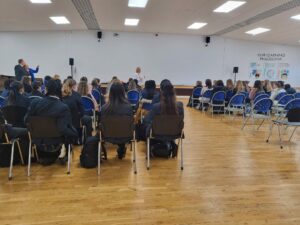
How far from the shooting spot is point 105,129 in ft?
11.8

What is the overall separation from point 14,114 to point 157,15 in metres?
7.12

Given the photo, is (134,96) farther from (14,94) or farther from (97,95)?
(14,94)

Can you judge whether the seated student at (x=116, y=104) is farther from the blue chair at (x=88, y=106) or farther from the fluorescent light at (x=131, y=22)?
the fluorescent light at (x=131, y=22)

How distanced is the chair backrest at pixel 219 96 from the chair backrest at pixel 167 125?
4.88 meters

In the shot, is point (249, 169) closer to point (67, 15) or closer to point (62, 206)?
point (62, 206)

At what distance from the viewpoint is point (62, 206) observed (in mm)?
2729

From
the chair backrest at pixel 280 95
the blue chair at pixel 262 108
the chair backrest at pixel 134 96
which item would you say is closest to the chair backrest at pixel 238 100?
the chair backrest at pixel 280 95

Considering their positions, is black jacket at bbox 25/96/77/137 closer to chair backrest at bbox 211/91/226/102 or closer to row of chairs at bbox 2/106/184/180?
row of chairs at bbox 2/106/184/180

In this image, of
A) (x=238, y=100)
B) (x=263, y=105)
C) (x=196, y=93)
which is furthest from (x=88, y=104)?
(x=196, y=93)

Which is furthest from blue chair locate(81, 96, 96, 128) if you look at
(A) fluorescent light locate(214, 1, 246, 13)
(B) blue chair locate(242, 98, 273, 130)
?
(A) fluorescent light locate(214, 1, 246, 13)

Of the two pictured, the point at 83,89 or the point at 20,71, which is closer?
the point at 83,89

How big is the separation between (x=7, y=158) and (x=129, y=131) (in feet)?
5.96

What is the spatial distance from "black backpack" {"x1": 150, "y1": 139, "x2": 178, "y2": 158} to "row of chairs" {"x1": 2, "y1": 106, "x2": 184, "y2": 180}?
0.52 meters

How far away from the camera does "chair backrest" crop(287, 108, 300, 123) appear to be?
486 centimetres
